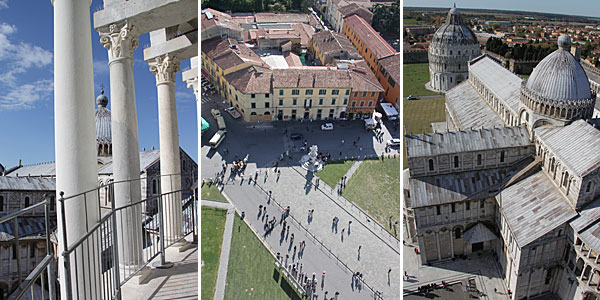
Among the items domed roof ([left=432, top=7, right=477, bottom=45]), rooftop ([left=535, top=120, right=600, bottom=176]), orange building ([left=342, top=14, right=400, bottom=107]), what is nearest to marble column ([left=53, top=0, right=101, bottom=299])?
rooftop ([left=535, top=120, right=600, bottom=176])

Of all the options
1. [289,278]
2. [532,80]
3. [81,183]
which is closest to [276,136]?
[289,278]

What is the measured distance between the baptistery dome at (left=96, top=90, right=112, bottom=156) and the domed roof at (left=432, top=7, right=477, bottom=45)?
31.6 metres

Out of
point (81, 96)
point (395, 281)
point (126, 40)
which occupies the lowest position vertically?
point (395, 281)

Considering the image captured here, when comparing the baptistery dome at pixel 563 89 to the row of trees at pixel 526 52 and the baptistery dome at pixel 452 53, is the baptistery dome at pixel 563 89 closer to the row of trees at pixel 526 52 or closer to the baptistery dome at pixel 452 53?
the baptistery dome at pixel 452 53

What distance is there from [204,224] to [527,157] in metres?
13.8

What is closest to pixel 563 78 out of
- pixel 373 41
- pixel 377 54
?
pixel 377 54

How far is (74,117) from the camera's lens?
6.99 m

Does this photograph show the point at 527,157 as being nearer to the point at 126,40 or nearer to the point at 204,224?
the point at 204,224

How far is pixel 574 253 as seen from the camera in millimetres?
15984

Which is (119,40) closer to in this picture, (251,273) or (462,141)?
(251,273)

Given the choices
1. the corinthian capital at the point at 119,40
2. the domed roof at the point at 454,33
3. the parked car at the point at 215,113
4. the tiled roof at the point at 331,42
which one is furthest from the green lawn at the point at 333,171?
the domed roof at the point at 454,33

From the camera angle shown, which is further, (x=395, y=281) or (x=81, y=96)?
(x=395, y=281)

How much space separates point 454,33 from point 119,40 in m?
42.6

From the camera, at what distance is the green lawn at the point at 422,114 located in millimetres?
34469
